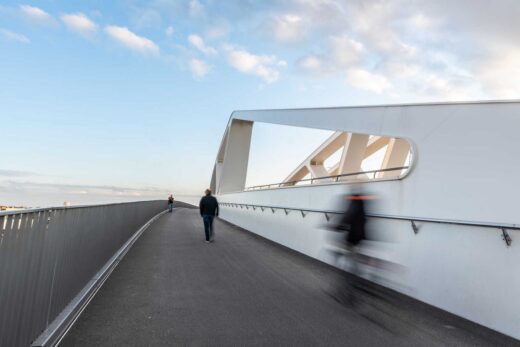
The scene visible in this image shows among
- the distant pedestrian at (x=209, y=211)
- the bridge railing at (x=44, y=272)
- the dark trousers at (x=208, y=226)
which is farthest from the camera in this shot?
the distant pedestrian at (x=209, y=211)

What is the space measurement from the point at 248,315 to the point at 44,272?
2.50 meters

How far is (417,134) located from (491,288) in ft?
10.3

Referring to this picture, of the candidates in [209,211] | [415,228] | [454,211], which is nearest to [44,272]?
[415,228]

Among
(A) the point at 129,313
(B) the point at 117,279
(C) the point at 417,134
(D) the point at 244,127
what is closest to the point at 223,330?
(A) the point at 129,313

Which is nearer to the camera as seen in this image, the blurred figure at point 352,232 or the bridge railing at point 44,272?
the bridge railing at point 44,272

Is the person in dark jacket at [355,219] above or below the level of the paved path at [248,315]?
above

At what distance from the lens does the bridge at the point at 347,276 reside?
4348 millimetres

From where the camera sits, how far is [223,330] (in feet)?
15.2

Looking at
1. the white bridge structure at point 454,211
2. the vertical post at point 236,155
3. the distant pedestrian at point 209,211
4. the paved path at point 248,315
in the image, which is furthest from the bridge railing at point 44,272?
the vertical post at point 236,155

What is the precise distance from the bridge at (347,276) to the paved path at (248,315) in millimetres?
26

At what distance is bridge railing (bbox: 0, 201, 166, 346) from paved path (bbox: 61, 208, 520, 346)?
269 millimetres

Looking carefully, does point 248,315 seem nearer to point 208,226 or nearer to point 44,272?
point 44,272

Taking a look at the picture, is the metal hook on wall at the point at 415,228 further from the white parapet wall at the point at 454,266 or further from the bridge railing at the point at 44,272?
the bridge railing at the point at 44,272

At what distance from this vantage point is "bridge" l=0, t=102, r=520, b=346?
435cm
